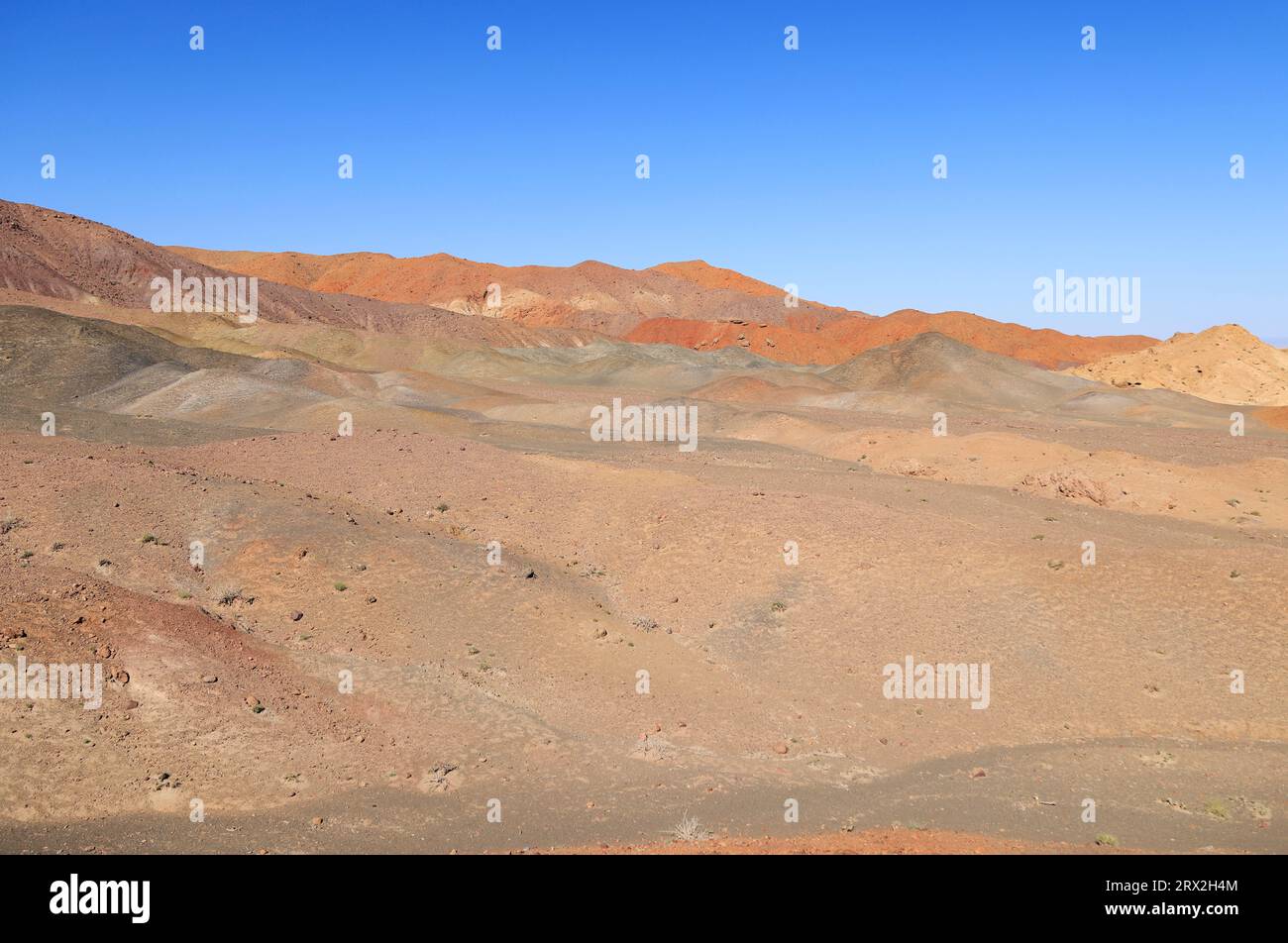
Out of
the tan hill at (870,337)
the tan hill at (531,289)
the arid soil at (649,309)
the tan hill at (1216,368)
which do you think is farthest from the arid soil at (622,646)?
the tan hill at (531,289)

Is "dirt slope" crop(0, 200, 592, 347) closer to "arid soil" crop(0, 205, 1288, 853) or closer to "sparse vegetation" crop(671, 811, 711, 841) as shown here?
"arid soil" crop(0, 205, 1288, 853)

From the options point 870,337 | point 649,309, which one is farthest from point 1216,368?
point 649,309

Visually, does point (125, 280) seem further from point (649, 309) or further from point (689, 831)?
point (689, 831)

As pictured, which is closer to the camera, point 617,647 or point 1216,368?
point 617,647

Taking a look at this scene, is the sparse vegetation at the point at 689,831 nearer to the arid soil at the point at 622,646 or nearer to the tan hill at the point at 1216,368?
the arid soil at the point at 622,646

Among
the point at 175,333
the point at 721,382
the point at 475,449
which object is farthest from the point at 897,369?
the point at 175,333

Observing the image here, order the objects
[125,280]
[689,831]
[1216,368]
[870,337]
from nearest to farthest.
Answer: [689,831] → [1216,368] → [125,280] → [870,337]
